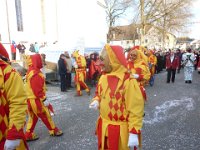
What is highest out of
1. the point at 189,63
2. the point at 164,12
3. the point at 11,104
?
the point at 164,12

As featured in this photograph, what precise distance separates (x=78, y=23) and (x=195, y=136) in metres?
22.0

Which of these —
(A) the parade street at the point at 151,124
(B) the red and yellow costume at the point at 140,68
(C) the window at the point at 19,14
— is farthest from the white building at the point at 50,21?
(B) the red and yellow costume at the point at 140,68

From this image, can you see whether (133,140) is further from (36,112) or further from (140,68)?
(140,68)

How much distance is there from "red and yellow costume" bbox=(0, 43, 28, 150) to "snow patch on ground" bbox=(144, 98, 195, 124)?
4449 millimetres

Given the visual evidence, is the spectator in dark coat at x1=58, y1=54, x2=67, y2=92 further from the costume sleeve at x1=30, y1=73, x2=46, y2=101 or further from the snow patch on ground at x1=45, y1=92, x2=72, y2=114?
the costume sleeve at x1=30, y1=73, x2=46, y2=101

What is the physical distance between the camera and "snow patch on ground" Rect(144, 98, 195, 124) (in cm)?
683

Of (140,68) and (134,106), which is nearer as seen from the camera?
(134,106)

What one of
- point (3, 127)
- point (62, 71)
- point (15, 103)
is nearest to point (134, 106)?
point (15, 103)

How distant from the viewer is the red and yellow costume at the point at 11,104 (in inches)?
98.2

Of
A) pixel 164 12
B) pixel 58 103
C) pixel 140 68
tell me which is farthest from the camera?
pixel 164 12

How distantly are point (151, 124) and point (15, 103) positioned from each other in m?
4.42

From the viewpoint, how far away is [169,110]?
768 cm

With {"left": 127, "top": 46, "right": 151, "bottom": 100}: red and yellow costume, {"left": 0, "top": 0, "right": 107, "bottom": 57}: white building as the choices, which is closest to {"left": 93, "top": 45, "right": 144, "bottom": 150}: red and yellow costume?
{"left": 127, "top": 46, "right": 151, "bottom": 100}: red and yellow costume

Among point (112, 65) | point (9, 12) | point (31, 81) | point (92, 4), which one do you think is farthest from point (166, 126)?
A: point (92, 4)
